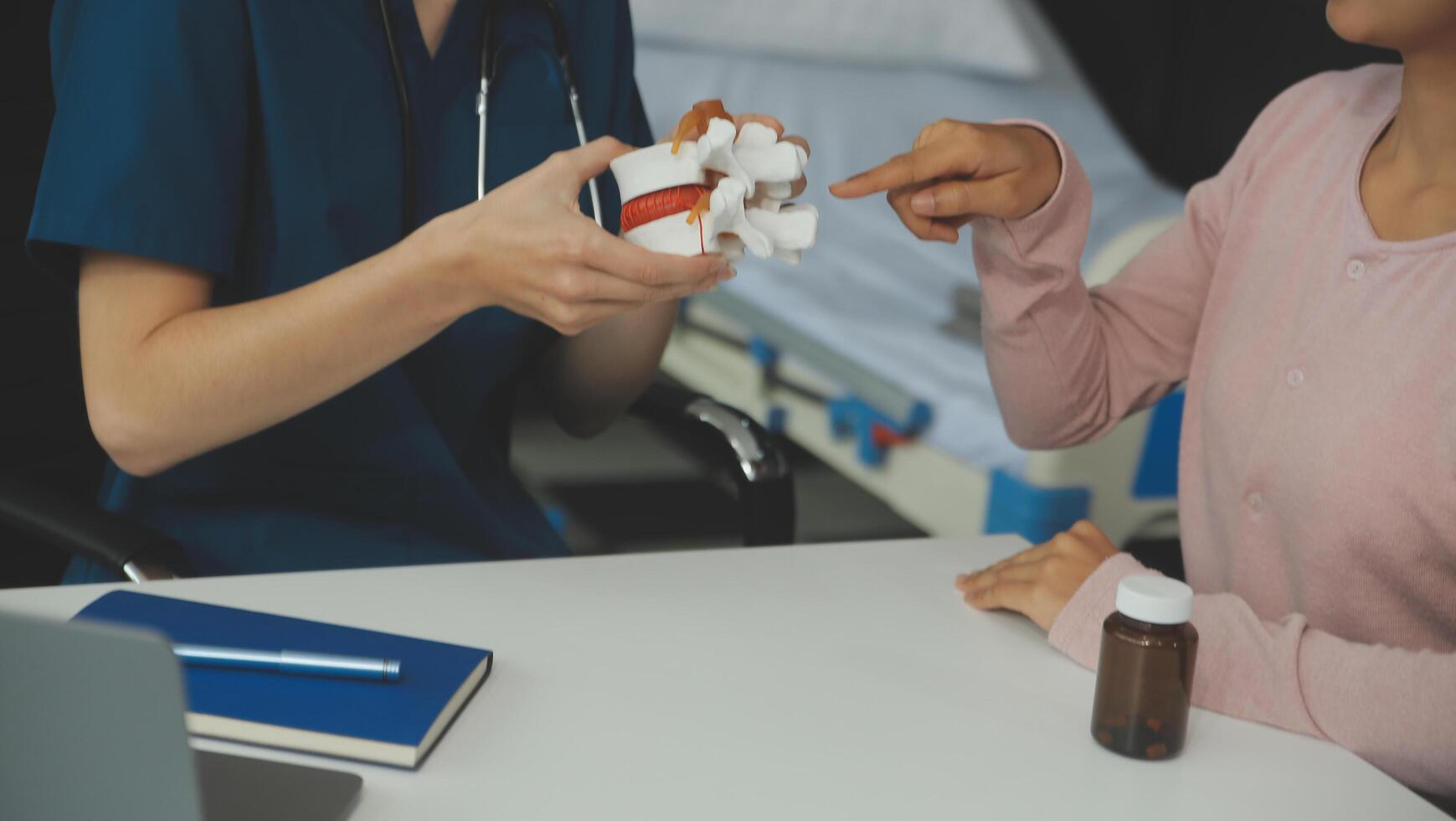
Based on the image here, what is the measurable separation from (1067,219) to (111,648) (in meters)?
0.76

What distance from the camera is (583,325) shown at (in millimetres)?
819

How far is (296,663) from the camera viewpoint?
2.15 ft

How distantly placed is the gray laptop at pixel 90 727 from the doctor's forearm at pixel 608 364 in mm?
747

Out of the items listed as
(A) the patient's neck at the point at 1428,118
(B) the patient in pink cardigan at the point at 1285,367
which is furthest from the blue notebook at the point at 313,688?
(A) the patient's neck at the point at 1428,118

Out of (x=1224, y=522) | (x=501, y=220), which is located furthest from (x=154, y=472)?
(x=1224, y=522)

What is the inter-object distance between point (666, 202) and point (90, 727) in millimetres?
437

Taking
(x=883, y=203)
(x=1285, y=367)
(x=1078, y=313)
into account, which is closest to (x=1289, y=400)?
(x=1285, y=367)

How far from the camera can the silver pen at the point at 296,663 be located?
25.8 inches

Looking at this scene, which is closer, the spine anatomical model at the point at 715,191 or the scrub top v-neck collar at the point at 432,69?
the spine anatomical model at the point at 715,191

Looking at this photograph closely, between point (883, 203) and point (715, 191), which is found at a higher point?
point (715, 191)

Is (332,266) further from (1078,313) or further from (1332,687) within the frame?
(1332,687)

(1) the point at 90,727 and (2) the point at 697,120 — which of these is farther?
(2) the point at 697,120

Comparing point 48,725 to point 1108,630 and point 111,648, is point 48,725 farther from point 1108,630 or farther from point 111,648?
point 1108,630

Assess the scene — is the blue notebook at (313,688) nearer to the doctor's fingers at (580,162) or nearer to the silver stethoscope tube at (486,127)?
the doctor's fingers at (580,162)
